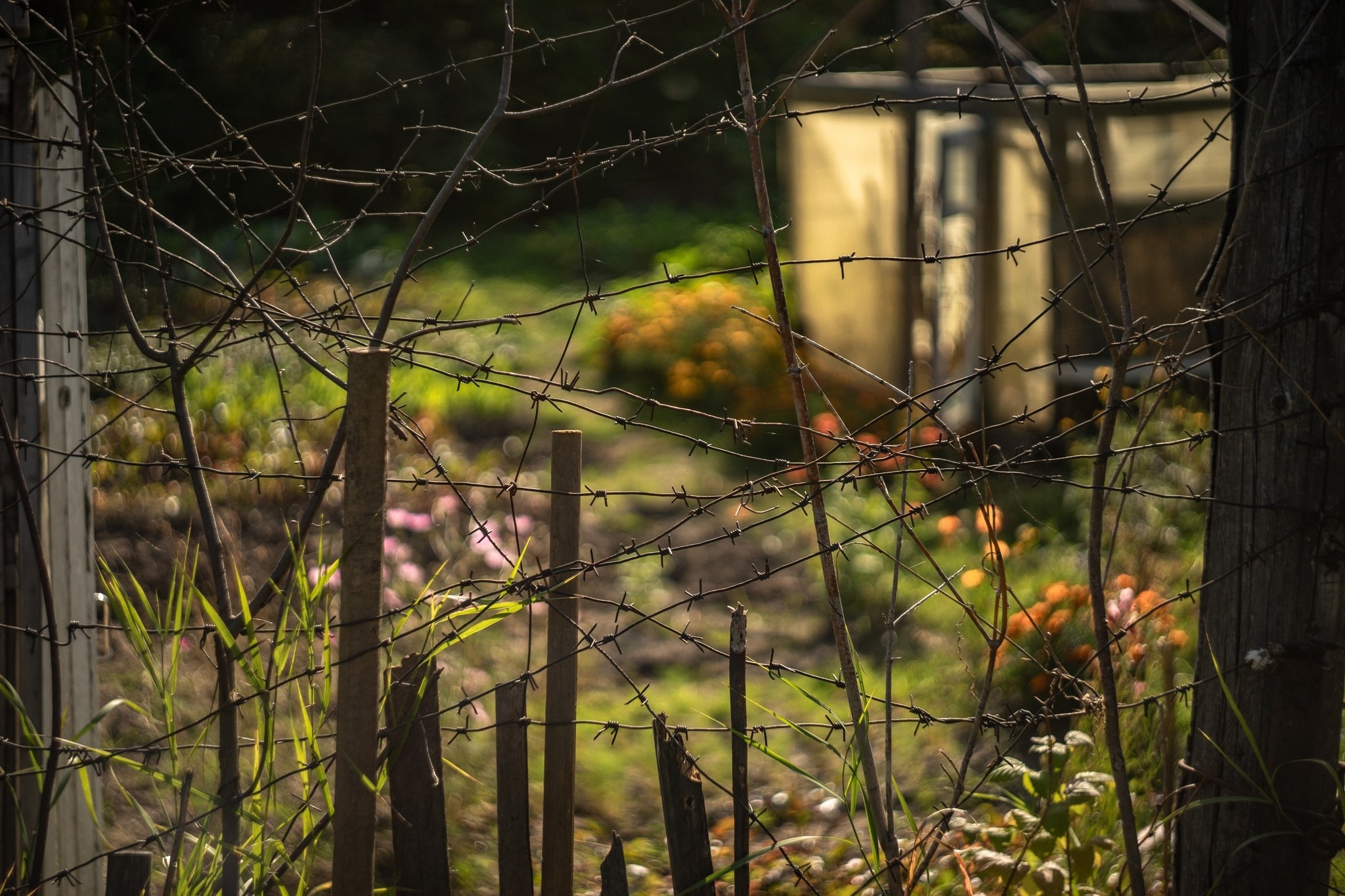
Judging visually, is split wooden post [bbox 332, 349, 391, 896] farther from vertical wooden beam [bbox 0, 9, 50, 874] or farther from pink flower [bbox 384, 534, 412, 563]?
pink flower [bbox 384, 534, 412, 563]

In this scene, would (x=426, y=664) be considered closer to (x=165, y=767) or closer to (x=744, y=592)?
(x=165, y=767)

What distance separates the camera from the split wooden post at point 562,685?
62.1 inches

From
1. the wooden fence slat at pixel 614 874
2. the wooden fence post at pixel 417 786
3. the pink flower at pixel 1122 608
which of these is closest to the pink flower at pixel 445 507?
the pink flower at pixel 1122 608

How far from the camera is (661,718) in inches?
59.3

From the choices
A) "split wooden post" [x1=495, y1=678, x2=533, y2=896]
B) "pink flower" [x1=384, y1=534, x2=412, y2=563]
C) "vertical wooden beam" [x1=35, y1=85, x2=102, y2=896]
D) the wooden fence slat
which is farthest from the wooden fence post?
"pink flower" [x1=384, y1=534, x2=412, y2=563]

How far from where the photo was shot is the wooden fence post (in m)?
1.54

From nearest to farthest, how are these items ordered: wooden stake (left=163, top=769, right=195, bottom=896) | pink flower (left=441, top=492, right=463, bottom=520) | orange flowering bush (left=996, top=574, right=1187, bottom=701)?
wooden stake (left=163, top=769, right=195, bottom=896), orange flowering bush (left=996, top=574, right=1187, bottom=701), pink flower (left=441, top=492, right=463, bottom=520)

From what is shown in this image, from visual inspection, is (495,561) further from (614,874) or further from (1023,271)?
(1023,271)

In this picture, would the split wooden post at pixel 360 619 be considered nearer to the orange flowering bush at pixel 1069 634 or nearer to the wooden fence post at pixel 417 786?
the wooden fence post at pixel 417 786

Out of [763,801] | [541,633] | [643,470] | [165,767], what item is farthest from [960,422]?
[165,767]

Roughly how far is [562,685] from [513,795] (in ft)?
0.58

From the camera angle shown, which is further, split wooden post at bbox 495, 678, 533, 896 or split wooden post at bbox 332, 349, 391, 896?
split wooden post at bbox 495, 678, 533, 896

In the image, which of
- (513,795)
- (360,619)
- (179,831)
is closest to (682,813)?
(513,795)

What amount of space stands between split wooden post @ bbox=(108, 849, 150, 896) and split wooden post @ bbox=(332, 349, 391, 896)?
32cm
